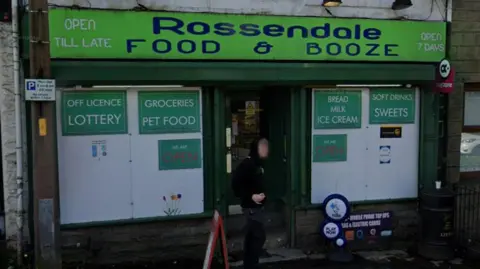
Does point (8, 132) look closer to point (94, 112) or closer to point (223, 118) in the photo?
point (94, 112)

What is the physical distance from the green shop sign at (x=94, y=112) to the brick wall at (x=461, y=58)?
17.0 ft

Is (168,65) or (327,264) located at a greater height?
(168,65)

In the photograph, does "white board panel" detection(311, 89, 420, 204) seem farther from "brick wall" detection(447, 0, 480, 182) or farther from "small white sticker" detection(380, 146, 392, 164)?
"brick wall" detection(447, 0, 480, 182)

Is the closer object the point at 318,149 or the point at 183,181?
the point at 183,181

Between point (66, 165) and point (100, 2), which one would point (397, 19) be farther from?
point (66, 165)

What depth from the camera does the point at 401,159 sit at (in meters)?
7.89

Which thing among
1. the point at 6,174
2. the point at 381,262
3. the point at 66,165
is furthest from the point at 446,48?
the point at 6,174

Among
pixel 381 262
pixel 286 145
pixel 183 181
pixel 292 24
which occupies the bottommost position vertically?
pixel 381 262

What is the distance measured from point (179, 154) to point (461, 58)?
Result: 4.78m

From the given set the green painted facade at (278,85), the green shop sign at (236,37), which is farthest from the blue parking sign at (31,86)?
the green shop sign at (236,37)

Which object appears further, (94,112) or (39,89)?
(94,112)

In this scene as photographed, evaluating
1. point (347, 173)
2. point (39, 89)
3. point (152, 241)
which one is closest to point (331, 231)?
point (347, 173)

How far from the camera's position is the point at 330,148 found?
24.9 ft

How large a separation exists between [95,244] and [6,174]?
1.49 metres
